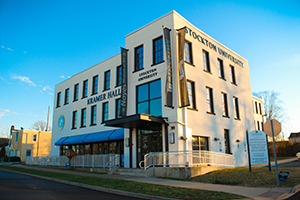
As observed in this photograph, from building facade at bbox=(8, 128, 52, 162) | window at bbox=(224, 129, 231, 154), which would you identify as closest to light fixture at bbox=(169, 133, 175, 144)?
window at bbox=(224, 129, 231, 154)

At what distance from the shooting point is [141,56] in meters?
18.8

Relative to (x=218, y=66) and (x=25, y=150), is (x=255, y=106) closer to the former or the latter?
(x=218, y=66)

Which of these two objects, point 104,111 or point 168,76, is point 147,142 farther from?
point 104,111

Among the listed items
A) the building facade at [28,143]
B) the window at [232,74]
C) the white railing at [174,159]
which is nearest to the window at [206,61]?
the window at [232,74]

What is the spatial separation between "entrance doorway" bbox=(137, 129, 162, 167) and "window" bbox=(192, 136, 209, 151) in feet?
8.15

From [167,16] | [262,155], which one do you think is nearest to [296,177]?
[262,155]

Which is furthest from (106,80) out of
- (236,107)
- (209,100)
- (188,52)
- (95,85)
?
(236,107)

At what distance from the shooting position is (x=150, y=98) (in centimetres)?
1730

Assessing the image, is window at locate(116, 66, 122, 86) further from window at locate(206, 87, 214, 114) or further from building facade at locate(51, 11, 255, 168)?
window at locate(206, 87, 214, 114)

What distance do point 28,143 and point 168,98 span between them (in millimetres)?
38036

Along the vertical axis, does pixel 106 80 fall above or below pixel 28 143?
above

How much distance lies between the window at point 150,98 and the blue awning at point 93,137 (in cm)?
339

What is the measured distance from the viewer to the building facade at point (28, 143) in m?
43.0

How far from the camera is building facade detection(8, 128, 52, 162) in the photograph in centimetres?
4298
